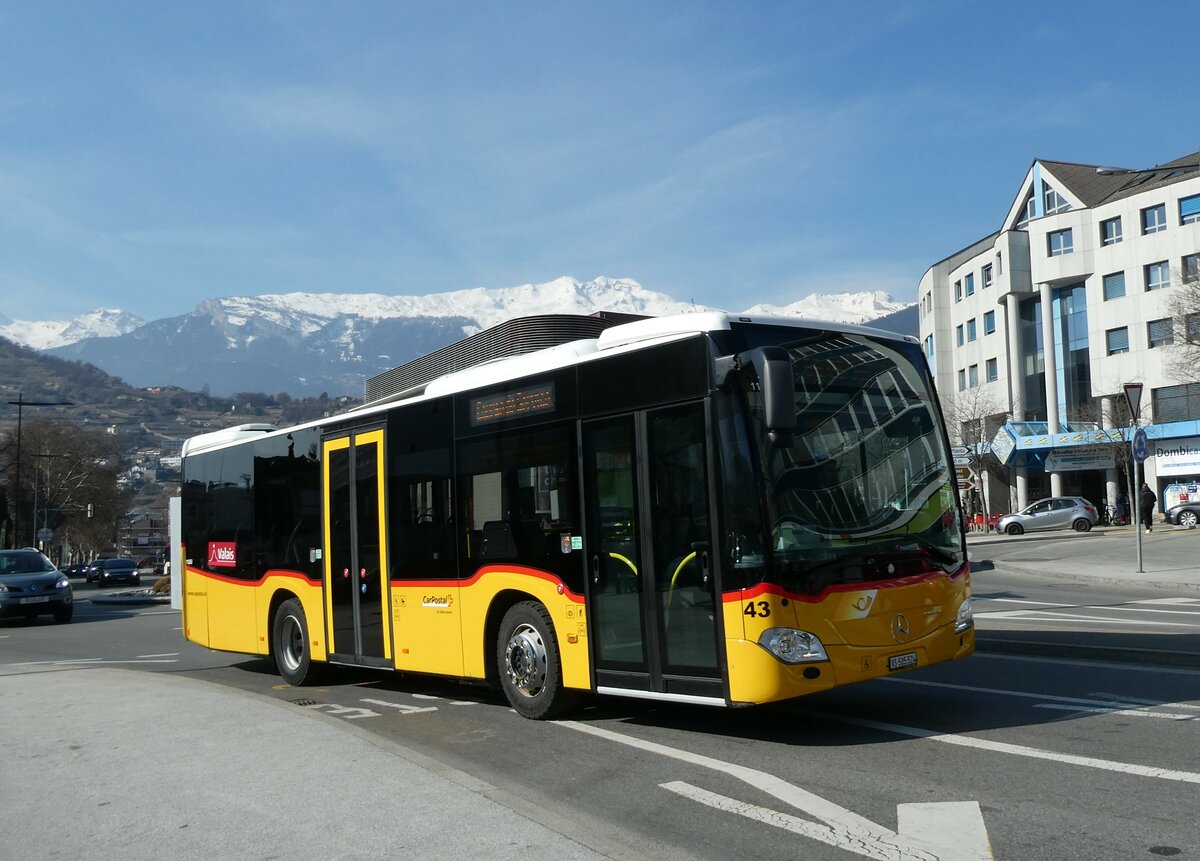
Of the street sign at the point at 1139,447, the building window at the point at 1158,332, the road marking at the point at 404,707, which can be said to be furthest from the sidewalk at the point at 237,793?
the building window at the point at 1158,332

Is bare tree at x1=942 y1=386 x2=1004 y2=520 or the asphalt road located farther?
bare tree at x1=942 y1=386 x2=1004 y2=520

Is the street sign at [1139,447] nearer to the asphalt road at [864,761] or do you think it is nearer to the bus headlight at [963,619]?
the asphalt road at [864,761]

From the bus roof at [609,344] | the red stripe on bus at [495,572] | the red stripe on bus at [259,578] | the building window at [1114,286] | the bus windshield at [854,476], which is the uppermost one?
the building window at [1114,286]

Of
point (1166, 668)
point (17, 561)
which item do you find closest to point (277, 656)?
point (1166, 668)

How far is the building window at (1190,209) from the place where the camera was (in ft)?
182

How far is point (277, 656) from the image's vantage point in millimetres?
13039

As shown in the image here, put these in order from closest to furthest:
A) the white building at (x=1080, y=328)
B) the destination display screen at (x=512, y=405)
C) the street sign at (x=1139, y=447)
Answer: the destination display screen at (x=512, y=405), the street sign at (x=1139, y=447), the white building at (x=1080, y=328)

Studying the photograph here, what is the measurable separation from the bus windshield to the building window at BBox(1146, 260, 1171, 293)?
55577 mm

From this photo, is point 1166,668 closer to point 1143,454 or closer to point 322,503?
point 322,503

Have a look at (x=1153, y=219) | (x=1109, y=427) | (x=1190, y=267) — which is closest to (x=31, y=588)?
(x=1190, y=267)

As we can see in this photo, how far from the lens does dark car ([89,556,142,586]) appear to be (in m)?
55.0

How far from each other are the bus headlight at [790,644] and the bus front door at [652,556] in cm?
42

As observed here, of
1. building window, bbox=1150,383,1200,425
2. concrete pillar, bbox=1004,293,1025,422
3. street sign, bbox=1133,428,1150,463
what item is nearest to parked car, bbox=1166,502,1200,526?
building window, bbox=1150,383,1200,425

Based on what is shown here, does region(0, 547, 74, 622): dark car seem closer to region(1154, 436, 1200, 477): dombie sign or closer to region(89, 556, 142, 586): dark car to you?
region(89, 556, 142, 586): dark car
